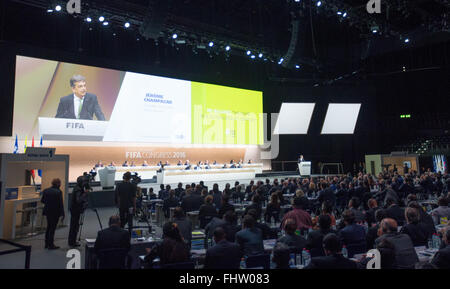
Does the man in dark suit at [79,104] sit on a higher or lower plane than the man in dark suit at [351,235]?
higher

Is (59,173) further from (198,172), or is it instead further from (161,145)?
(161,145)

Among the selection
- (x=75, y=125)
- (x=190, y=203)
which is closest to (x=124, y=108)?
(x=75, y=125)

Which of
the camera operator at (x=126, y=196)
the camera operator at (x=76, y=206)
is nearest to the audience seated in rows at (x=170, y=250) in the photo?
the camera operator at (x=126, y=196)

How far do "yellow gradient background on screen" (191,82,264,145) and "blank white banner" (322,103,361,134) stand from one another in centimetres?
476

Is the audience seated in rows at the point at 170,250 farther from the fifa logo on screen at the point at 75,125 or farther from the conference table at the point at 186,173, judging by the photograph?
the fifa logo on screen at the point at 75,125

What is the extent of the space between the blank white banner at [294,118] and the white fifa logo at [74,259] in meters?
17.3

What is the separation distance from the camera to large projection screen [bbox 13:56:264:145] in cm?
1358

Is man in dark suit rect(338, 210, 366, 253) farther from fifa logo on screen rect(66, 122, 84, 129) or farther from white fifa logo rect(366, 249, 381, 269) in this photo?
fifa logo on screen rect(66, 122, 84, 129)

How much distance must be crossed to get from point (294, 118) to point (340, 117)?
320 centimetres

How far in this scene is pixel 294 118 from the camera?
2166cm

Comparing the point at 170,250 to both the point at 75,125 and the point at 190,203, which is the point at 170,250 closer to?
the point at 190,203

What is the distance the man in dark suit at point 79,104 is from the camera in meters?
Result: 14.1

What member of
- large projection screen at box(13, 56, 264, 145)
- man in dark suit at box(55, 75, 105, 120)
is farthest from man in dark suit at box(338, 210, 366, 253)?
man in dark suit at box(55, 75, 105, 120)
